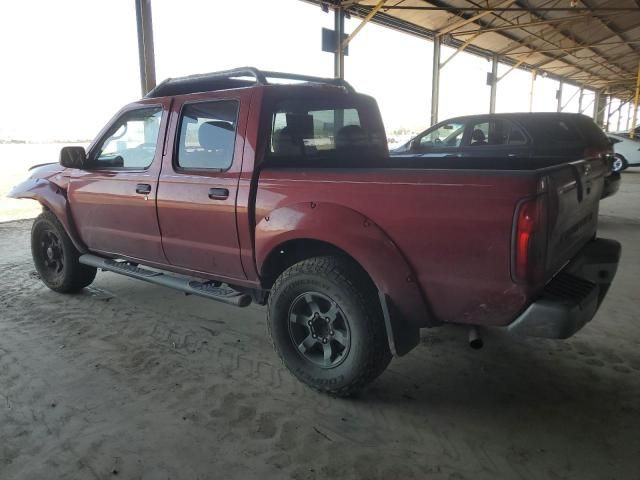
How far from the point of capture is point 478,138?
24.3 feet

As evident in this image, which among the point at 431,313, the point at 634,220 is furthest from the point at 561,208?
the point at 634,220

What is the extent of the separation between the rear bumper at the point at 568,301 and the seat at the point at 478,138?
16.1 ft

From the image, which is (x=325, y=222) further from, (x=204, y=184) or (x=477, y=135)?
(x=477, y=135)

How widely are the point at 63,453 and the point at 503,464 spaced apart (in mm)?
2073

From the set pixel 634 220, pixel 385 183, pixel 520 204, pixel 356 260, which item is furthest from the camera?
pixel 634 220

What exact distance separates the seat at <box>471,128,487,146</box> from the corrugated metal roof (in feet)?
19.2

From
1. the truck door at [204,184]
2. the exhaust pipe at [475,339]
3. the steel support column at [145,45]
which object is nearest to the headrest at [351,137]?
the truck door at [204,184]

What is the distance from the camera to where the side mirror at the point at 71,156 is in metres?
3.87

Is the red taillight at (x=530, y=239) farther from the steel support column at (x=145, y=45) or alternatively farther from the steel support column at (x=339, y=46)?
the steel support column at (x=339, y=46)

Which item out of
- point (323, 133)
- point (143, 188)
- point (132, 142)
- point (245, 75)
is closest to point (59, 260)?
point (132, 142)

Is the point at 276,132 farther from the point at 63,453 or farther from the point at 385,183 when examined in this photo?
the point at 63,453

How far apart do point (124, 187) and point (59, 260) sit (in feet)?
4.80

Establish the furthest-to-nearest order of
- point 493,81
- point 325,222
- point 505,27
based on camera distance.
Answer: point 493,81
point 505,27
point 325,222

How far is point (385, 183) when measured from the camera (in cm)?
236
